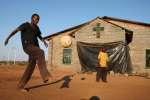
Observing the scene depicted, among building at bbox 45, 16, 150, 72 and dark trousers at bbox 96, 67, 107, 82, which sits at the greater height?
building at bbox 45, 16, 150, 72

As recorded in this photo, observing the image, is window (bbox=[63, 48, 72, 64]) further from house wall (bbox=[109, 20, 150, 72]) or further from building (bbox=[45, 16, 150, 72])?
house wall (bbox=[109, 20, 150, 72])

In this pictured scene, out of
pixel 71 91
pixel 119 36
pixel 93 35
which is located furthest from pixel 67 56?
pixel 71 91

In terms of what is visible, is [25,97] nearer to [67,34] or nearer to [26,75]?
[26,75]

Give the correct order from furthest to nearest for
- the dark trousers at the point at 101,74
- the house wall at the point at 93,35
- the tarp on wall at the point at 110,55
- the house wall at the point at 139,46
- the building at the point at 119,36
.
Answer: the house wall at the point at 139,46
the building at the point at 119,36
the house wall at the point at 93,35
the tarp on wall at the point at 110,55
the dark trousers at the point at 101,74

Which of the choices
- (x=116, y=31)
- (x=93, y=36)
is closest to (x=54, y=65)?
(x=93, y=36)

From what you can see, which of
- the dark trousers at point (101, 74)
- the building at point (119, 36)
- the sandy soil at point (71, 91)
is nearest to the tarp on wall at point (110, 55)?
the building at point (119, 36)

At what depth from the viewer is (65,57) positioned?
912 inches

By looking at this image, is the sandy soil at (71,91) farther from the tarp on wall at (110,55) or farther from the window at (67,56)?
the window at (67,56)

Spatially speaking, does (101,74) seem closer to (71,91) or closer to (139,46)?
(71,91)

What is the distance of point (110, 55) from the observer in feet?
61.6

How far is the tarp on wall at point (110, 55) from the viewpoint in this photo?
1859 cm

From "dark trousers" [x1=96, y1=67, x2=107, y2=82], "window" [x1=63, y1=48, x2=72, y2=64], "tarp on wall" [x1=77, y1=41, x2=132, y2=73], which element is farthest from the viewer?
"window" [x1=63, y1=48, x2=72, y2=64]

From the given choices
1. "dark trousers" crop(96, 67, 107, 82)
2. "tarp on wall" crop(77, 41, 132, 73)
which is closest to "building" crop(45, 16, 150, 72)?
"tarp on wall" crop(77, 41, 132, 73)

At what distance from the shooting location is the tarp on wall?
18594mm
